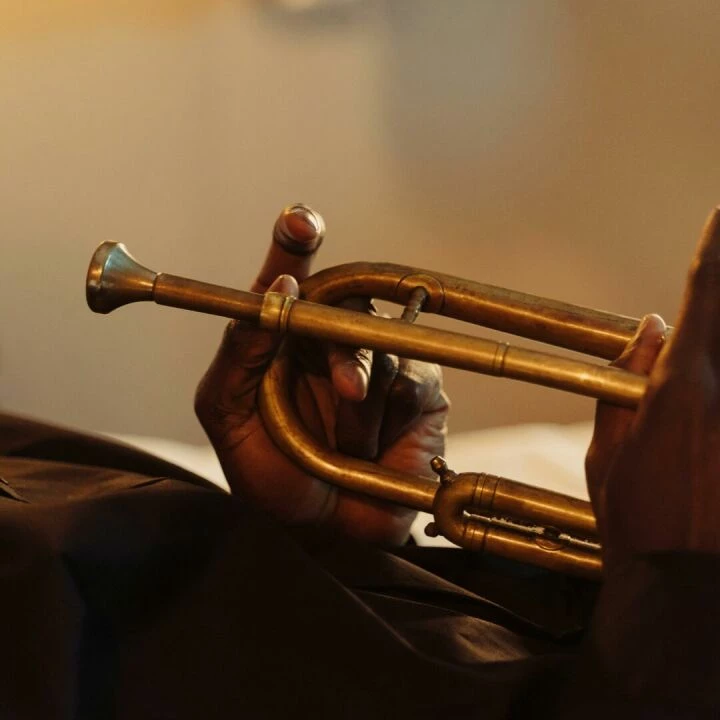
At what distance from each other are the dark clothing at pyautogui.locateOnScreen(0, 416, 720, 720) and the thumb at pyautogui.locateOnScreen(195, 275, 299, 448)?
184mm

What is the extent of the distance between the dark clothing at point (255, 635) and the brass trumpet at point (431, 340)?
0.10 metres

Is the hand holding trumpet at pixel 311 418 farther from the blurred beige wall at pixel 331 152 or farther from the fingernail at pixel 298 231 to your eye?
the blurred beige wall at pixel 331 152

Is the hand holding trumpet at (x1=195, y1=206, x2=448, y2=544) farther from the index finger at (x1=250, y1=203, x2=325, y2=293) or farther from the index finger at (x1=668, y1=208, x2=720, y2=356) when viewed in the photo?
the index finger at (x1=668, y1=208, x2=720, y2=356)

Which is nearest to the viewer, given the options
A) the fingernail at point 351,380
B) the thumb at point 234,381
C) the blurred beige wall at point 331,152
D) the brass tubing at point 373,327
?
the brass tubing at point 373,327

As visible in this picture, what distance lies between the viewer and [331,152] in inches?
59.8

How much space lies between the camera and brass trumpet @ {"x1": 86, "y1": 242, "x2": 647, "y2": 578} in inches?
26.4

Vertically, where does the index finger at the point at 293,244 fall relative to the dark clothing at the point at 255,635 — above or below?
above

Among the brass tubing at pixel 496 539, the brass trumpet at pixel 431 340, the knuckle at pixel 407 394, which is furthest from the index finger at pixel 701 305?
the knuckle at pixel 407 394

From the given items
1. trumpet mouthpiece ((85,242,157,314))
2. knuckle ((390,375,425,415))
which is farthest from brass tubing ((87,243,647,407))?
knuckle ((390,375,425,415))

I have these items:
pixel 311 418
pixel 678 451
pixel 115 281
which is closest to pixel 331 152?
pixel 311 418

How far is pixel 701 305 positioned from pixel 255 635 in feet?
1.07

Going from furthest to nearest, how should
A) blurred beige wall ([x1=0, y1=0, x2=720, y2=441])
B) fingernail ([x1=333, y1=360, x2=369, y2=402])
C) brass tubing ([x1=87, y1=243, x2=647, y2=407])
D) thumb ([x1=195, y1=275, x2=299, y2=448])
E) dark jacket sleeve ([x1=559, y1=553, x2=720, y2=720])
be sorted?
blurred beige wall ([x1=0, y1=0, x2=720, y2=441]) → thumb ([x1=195, y1=275, x2=299, y2=448]) → fingernail ([x1=333, y1=360, x2=369, y2=402]) → brass tubing ([x1=87, y1=243, x2=647, y2=407]) → dark jacket sleeve ([x1=559, y1=553, x2=720, y2=720])

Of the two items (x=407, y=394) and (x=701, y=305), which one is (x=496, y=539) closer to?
(x=407, y=394)

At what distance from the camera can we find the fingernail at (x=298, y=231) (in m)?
0.80
